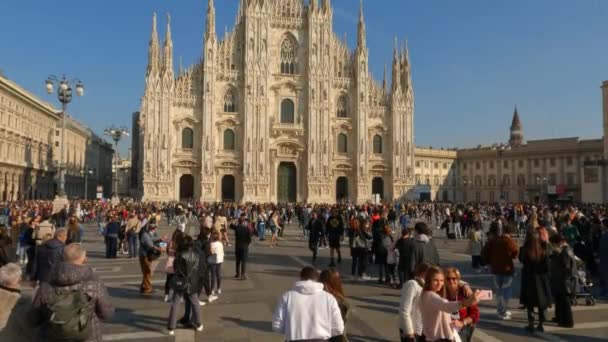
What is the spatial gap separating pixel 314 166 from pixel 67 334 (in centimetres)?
4540

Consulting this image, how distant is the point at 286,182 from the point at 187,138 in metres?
10.8

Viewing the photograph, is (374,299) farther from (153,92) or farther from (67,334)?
(153,92)

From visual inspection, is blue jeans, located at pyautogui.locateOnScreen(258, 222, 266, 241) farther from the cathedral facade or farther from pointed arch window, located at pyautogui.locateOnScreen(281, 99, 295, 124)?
pointed arch window, located at pyautogui.locateOnScreen(281, 99, 295, 124)

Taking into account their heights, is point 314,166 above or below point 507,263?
above

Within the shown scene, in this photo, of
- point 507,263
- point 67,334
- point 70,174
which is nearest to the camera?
point 67,334

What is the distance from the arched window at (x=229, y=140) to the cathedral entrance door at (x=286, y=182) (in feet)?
17.8

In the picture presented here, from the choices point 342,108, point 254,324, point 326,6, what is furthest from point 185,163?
point 254,324

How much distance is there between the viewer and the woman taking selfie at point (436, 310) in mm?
4453

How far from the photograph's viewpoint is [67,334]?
404 centimetres

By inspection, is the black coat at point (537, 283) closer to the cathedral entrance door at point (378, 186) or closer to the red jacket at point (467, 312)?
the red jacket at point (467, 312)

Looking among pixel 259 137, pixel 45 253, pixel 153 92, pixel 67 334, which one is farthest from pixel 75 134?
pixel 67 334

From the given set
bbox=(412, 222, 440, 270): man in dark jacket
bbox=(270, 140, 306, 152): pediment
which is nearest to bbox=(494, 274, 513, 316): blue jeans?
bbox=(412, 222, 440, 270): man in dark jacket

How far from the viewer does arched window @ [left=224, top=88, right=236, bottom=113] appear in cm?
4866

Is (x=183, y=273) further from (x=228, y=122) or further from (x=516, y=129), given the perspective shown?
(x=516, y=129)
